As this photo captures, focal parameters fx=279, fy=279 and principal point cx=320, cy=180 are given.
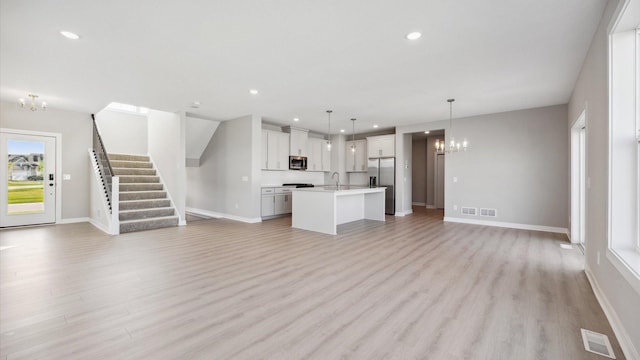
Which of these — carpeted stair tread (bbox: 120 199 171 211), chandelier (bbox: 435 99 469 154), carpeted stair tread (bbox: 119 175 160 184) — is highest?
chandelier (bbox: 435 99 469 154)

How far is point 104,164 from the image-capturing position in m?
6.42

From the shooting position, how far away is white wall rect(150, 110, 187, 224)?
6.86m

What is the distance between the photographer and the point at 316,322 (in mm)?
2271

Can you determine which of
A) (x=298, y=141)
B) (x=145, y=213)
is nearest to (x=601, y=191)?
(x=298, y=141)

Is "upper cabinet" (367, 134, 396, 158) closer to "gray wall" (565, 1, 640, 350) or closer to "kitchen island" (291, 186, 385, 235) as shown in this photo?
"kitchen island" (291, 186, 385, 235)

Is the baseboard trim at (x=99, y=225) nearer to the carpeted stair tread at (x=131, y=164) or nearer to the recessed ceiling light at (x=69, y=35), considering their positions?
the carpeted stair tread at (x=131, y=164)

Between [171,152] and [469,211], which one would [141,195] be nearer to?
[171,152]

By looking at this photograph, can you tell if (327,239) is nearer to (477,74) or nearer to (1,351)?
(477,74)

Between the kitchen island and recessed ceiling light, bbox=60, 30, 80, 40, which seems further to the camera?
the kitchen island

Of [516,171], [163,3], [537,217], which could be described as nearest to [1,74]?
[163,3]

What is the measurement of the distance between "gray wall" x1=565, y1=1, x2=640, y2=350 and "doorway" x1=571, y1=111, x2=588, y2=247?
1942mm

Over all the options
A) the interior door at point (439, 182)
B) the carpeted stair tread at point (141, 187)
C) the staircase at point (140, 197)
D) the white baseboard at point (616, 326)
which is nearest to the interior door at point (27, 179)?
the staircase at point (140, 197)

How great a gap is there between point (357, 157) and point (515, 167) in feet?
15.8

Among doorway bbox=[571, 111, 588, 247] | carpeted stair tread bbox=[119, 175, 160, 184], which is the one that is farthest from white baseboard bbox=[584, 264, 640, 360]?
carpeted stair tread bbox=[119, 175, 160, 184]
